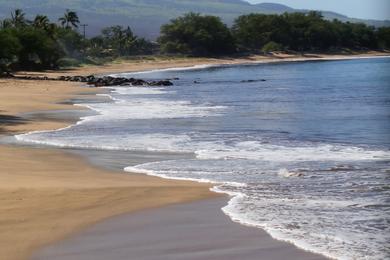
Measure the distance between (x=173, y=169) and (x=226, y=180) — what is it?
5.98 feet

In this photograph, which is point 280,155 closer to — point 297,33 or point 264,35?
point 264,35

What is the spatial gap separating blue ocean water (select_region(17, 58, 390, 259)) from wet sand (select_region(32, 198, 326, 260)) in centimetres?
35

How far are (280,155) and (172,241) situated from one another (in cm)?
887

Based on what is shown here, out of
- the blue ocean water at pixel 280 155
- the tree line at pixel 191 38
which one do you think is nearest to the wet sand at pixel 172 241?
the blue ocean water at pixel 280 155

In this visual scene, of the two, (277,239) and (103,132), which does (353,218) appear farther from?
(103,132)

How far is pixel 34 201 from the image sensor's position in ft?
35.7

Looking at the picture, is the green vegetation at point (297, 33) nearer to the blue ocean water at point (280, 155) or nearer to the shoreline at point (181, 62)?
the shoreline at point (181, 62)

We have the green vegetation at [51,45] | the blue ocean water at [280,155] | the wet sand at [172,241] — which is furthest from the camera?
the green vegetation at [51,45]

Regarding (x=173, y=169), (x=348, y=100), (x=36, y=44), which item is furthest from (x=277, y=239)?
(x=36, y=44)

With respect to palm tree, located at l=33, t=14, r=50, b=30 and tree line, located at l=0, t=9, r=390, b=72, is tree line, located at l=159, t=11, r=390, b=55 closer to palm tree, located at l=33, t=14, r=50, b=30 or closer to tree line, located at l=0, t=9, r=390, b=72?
tree line, located at l=0, t=9, r=390, b=72

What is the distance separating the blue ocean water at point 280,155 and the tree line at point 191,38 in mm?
40625

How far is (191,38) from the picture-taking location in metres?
134

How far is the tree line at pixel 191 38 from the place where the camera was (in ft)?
257

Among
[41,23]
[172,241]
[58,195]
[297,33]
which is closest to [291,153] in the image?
[58,195]
